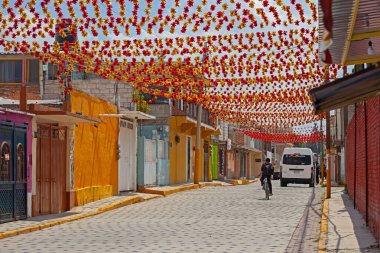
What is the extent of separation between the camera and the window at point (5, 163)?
1983 centimetres

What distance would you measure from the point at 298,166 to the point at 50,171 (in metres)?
28.1

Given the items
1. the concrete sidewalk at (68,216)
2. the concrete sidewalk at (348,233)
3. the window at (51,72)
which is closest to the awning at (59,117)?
the concrete sidewalk at (68,216)

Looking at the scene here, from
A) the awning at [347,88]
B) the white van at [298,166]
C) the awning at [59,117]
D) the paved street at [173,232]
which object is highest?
the awning at [59,117]

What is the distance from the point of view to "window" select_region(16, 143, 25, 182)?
21061 millimetres

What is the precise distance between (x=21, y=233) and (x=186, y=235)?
3774 mm

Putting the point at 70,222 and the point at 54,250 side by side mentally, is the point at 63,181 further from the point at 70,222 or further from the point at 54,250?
the point at 54,250

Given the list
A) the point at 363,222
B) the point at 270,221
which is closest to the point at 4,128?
the point at 270,221

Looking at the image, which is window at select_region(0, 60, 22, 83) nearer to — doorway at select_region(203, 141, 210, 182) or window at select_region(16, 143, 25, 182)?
doorway at select_region(203, 141, 210, 182)

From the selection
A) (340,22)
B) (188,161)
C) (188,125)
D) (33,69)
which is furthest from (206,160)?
(340,22)

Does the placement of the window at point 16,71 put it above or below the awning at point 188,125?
above

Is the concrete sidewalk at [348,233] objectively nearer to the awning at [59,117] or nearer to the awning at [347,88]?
the awning at [347,88]

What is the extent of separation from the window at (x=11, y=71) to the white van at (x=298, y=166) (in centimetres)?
1672

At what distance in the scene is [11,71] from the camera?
48.2m

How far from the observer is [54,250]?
47.0 ft
